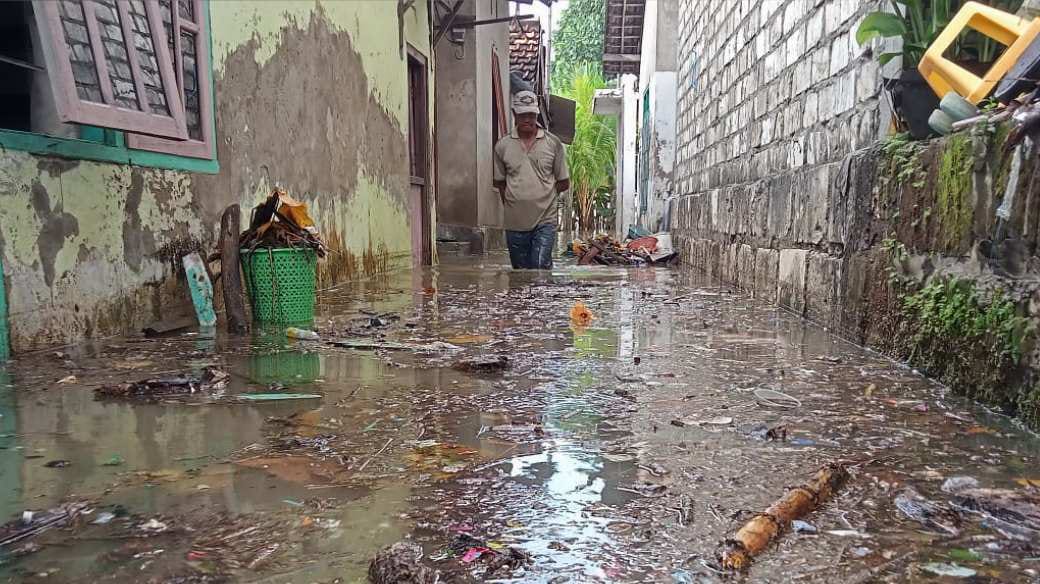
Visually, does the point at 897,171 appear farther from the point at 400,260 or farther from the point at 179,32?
the point at 400,260

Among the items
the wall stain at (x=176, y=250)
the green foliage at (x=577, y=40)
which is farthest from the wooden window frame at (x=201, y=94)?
the green foliage at (x=577, y=40)

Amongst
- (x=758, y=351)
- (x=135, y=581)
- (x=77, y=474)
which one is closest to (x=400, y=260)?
(x=758, y=351)

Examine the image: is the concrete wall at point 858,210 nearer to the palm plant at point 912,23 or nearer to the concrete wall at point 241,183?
the palm plant at point 912,23

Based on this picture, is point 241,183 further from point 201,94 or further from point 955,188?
point 955,188

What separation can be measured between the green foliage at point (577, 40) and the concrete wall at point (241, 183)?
87.9 ft

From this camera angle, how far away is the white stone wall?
3.49 m

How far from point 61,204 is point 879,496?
322 cm

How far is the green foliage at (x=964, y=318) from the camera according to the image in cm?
206

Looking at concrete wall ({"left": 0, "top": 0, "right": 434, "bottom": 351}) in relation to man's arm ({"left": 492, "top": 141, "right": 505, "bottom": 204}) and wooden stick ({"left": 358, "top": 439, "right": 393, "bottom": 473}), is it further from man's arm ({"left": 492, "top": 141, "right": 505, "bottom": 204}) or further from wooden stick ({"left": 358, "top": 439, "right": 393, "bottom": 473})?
wooden stick ({"left": 358, "top": 439, "right": 393, "bottom": 473})

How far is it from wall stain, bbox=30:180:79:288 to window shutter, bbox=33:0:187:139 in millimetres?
454

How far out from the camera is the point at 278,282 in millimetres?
3832

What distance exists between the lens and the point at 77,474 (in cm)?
169

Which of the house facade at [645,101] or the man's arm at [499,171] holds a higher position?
the house facade at [645,101]

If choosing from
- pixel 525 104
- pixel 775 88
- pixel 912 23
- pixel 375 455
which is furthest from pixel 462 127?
pixel 375 455
